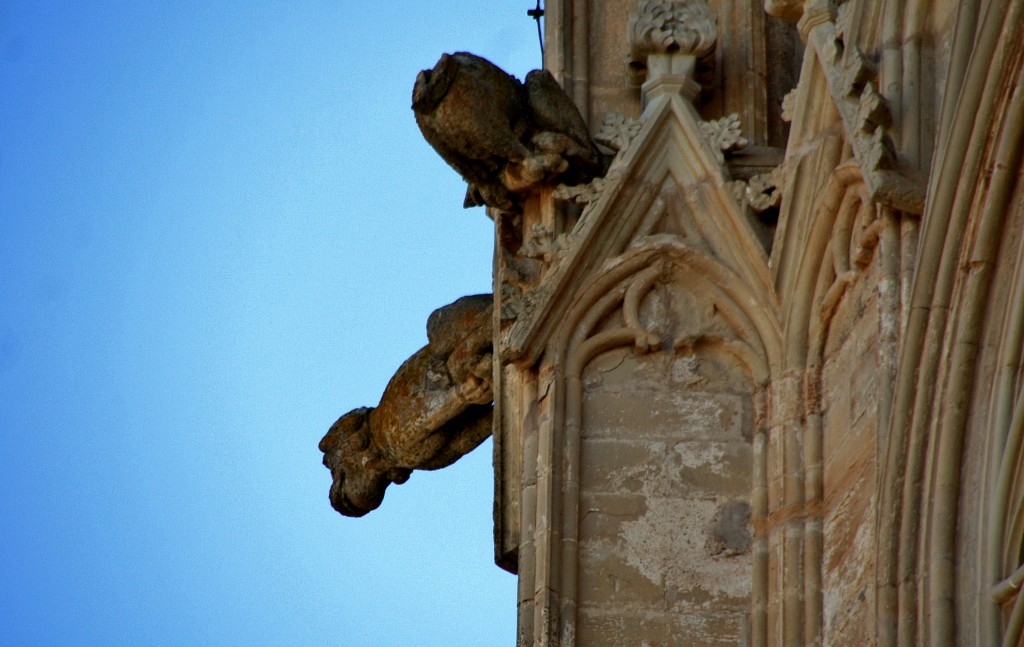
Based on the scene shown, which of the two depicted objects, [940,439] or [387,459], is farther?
[387,459]

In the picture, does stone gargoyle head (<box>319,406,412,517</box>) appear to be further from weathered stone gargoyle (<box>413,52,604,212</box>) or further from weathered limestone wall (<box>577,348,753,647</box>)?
weathered limestone wall (<box>577,348,753,647</box>)

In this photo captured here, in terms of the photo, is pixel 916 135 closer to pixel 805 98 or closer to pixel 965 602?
pixel 805 98

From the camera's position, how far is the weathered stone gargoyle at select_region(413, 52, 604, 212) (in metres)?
11.6

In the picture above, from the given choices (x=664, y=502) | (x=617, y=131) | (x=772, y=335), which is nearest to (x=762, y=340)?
(x=772, y=335)

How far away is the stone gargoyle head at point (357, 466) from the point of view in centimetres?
1313

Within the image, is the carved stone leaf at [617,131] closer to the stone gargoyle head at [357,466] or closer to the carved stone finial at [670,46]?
the carved stone finial at [670,46]

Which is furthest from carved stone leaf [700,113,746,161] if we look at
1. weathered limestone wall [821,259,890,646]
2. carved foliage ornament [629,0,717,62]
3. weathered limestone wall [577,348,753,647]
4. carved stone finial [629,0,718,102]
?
weathered limestone wall [821,259,890,646]

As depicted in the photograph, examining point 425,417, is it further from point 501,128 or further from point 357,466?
point 501,128

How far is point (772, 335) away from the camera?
1124cm

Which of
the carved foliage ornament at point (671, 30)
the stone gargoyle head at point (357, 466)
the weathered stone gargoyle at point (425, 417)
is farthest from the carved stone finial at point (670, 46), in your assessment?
the stone gargoyle head at point (357, 466)

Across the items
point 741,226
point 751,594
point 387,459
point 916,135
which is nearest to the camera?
point 916,135

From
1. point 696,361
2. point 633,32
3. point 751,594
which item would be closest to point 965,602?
point 751,594

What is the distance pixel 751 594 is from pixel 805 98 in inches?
69.6

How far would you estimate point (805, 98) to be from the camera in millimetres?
11016
